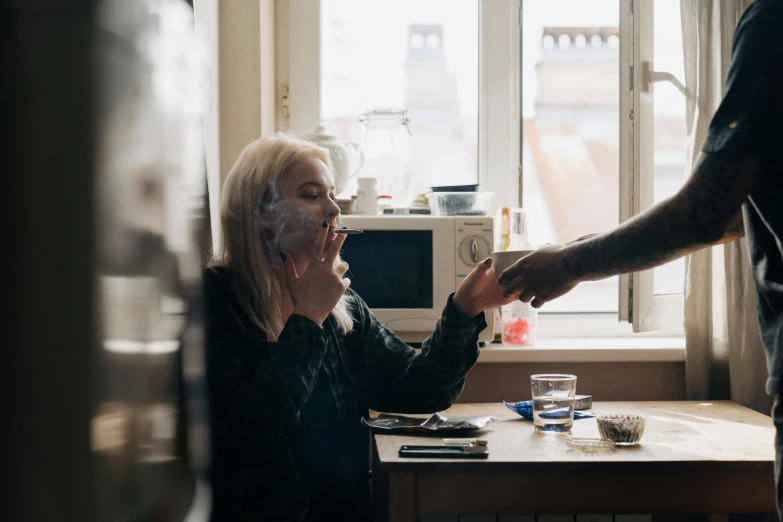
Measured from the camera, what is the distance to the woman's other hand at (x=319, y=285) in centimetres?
126

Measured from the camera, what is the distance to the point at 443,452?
138 cm

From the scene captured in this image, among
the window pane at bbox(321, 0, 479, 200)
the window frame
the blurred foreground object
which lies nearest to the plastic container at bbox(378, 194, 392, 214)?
the window pane at bbox(321, 0, 479, 200)

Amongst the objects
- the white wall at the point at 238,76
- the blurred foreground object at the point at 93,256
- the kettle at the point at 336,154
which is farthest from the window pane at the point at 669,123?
the blurred foreground object at the point at 93,256

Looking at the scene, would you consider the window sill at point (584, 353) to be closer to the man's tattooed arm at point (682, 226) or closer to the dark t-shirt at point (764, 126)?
the man's tattooed arm at point (682, 226)

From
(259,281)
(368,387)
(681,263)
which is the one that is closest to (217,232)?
(259,281)

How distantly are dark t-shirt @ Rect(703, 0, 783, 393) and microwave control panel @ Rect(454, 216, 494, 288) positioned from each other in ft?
3.38

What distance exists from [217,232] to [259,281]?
391 millimetres

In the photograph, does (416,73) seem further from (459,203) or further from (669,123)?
(669,123)

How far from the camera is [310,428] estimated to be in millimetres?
1413

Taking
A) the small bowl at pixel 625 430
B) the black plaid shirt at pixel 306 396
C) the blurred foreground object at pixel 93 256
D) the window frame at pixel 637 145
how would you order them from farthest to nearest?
the window frame at pixel 637 145
the small bowl at pixel 625 430
the black plaid shirt at pixel 306 396
the blurred foreground object at pixel 93 256

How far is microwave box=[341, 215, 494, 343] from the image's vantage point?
202 centimetres

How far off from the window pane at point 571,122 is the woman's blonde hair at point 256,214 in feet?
4.20

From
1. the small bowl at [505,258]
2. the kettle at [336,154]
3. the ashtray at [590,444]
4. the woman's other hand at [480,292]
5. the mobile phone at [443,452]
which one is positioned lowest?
the ashtray at [590,444]

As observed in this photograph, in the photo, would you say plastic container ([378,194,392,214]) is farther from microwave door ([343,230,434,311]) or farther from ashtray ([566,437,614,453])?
ashtray ([566,437,614,453])
